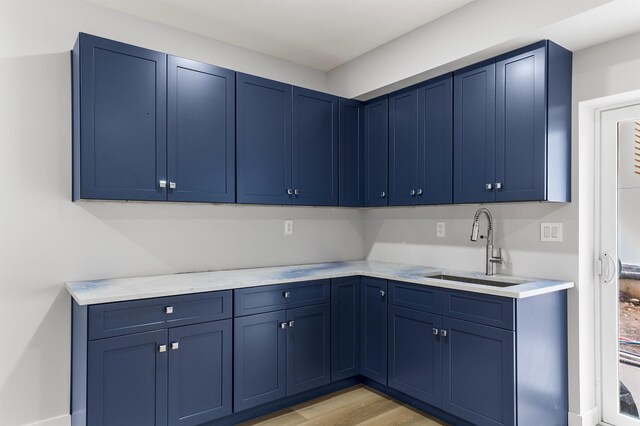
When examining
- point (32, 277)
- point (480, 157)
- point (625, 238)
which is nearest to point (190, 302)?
point (32, 277)

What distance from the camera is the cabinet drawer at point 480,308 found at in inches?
86.6

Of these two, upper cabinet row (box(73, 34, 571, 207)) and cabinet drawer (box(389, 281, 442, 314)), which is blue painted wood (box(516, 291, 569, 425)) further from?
upper cabinet row (box(73, 34, 571, 207))

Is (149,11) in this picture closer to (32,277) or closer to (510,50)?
(32,277)

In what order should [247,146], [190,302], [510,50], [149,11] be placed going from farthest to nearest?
1. [247,146]
2. [149,11]
3. [510,50]
4. [190,302]

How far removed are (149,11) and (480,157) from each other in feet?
7.87

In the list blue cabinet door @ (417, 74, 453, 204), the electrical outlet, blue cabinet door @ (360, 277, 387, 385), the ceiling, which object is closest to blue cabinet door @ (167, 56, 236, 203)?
the ceiling

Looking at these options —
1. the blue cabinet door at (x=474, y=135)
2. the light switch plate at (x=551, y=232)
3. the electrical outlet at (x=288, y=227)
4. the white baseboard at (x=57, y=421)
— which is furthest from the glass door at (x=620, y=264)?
the white baseboard at (x=57, y=421)

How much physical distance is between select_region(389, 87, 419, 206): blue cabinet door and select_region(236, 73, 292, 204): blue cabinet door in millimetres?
849

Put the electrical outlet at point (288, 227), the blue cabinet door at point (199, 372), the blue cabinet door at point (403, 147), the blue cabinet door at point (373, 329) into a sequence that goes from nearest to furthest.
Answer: the blue cabinet door at point (199, 372) → the blue cabinet door at point (373, 329) → the blue cabinet door at point (403, 147) → the electrical outlet at point (288, 227)

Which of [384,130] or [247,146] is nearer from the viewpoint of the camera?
[247,146]

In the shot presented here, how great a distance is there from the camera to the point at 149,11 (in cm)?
268

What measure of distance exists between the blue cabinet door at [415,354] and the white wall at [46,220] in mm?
1671

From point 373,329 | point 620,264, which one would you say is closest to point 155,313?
point 373,329

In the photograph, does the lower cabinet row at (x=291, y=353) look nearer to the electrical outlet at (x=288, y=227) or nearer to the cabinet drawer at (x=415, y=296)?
the cabinet drawer at (x=415, y=296)
